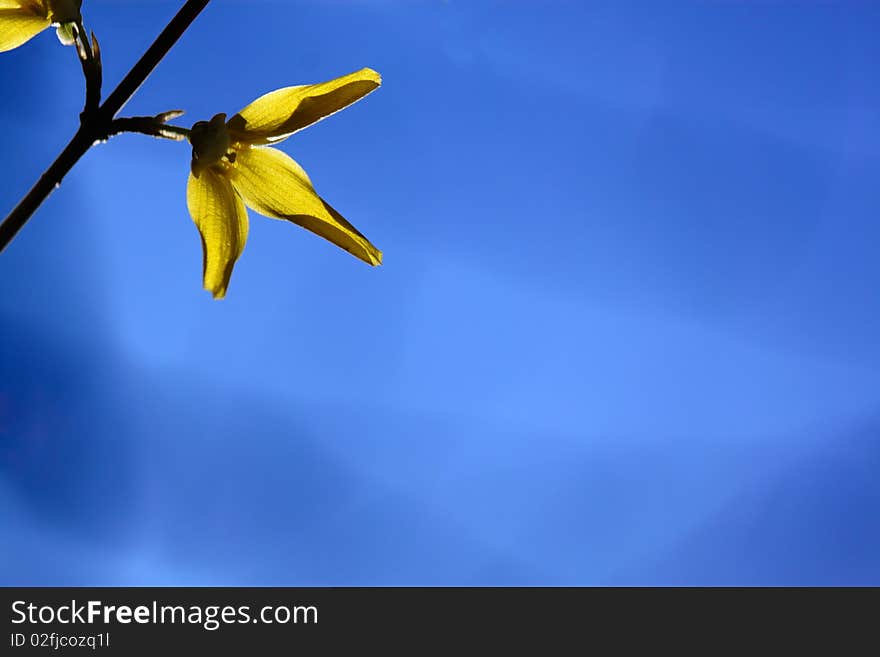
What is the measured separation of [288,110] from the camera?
1.14 metres

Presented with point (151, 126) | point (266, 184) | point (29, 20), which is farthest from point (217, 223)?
point (29, 20)

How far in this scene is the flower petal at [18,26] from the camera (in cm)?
103

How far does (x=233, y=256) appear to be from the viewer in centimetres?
114

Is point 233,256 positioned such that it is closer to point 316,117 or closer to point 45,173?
point 316,117

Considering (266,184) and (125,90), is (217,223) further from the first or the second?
(125,90)

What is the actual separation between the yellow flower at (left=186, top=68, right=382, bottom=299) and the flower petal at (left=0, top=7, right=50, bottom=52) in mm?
288

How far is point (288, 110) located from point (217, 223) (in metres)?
0.21

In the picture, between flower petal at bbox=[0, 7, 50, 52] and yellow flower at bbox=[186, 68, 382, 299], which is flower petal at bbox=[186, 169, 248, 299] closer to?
yellow flower at bbox=[186, 68, 382, 299]

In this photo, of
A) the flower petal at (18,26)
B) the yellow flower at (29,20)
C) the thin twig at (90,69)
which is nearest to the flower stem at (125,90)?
the thin twig at (90,69)

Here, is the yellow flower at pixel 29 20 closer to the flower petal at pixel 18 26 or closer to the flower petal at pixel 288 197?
the flower petal at pixel 18 26

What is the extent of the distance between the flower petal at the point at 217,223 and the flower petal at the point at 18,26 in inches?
11.4

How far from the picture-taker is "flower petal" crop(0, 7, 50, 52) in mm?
1029
